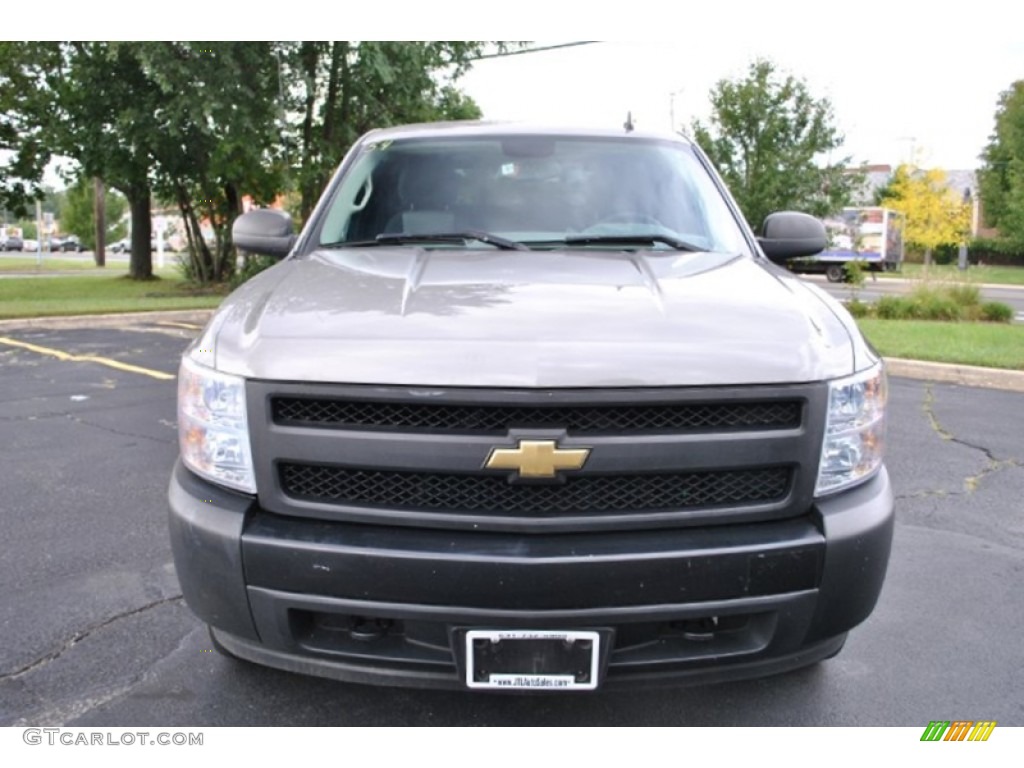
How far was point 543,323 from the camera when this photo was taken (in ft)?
7.01

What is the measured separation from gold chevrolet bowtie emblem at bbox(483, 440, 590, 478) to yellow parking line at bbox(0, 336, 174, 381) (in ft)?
22.7

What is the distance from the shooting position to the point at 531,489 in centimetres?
203

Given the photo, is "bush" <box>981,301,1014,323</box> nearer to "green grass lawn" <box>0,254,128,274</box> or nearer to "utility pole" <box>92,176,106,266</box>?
"utility pole" <box>92,176,106,266</box>

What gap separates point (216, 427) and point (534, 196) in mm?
1741

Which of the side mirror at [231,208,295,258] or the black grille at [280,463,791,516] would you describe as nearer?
the black grille at [280,463,791,516]

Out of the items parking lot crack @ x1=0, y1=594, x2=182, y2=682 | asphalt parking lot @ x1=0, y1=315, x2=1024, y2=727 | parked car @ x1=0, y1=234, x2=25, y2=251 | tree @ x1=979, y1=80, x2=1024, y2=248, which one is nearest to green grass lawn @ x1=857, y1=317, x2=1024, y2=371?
asphalt parking lot @ x1=0, y1=315, x2=1024, y2=727

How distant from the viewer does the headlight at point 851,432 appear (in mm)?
→ 2123

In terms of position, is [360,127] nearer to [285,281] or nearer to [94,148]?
[94,148]

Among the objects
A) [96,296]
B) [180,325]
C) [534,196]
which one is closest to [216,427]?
[534,196]

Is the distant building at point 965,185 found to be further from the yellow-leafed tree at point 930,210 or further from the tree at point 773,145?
the tree at point 773,145

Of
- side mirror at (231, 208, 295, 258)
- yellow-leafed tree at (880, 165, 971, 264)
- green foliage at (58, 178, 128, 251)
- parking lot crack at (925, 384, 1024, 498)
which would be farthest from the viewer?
green foliage at (58, 178, 128, 251)

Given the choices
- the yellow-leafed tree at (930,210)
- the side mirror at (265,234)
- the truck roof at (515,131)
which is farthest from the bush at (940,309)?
the yellow-leafed tree at (930,210)

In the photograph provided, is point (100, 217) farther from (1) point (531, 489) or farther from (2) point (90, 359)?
(1) point (531, 489)

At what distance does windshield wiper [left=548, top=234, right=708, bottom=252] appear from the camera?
3.11 metres
